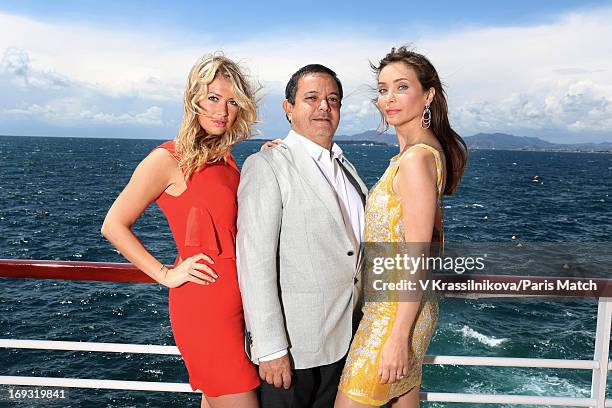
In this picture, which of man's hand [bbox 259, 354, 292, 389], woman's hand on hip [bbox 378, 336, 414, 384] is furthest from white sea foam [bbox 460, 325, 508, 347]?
man's hand [bbox 259, 354, 292, 389]

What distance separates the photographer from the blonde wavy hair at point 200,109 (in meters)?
2.09

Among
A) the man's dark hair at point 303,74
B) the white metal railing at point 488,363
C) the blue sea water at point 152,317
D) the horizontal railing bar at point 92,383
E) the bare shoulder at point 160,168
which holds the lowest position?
the blue sea water at point 152,317

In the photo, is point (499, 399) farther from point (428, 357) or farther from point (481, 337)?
point (481, 337)

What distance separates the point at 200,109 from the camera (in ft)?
7.07

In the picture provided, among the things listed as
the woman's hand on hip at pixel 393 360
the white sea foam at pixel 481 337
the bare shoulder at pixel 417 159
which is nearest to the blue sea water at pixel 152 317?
the white sea foam at pixel 481 337

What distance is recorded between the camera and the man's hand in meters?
1.94

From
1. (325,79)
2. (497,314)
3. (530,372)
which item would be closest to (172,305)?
(325,79)

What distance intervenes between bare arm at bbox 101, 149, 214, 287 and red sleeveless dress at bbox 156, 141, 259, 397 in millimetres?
47

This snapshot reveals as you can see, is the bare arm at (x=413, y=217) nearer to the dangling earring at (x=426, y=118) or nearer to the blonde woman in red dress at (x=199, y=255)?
the dangling earring at (x=426, y=118)

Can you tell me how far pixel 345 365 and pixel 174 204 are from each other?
0.91 meters

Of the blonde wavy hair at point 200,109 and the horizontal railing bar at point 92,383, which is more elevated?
the blonde wavy hair at point 200,109

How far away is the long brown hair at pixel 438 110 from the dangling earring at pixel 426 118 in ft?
0.09

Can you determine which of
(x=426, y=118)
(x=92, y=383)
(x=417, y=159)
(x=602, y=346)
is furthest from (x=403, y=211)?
(x=92, y=383)

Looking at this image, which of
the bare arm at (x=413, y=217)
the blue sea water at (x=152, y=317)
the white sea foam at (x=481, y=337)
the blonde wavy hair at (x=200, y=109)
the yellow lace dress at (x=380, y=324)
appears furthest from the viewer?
the white sea foam at (x=481, y=337)
